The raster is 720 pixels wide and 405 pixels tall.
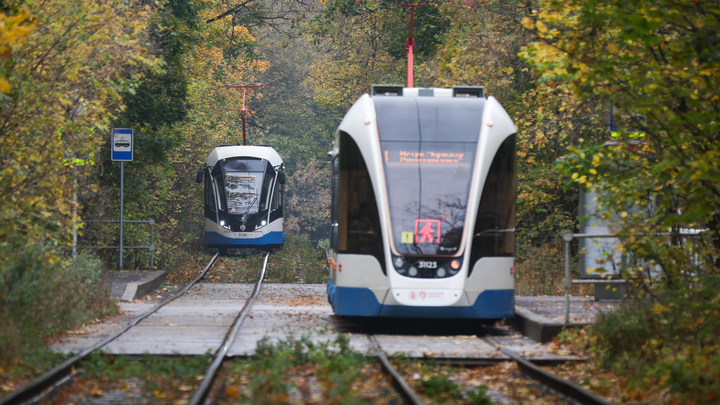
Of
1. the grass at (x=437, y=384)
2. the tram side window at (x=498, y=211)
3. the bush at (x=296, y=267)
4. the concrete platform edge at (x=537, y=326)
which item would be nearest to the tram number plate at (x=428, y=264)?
the tram side window at (x=498, y=211)

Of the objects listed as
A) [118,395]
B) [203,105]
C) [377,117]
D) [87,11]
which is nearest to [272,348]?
[118,395]

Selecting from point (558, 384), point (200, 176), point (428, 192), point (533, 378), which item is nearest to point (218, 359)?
point (533, 378)

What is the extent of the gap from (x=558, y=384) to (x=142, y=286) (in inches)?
430

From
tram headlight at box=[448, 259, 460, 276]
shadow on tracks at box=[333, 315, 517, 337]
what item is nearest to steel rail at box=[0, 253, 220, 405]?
shadow on tracks at box=[333, 315, 517, 337]

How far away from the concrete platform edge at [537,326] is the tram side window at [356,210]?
7.20ft

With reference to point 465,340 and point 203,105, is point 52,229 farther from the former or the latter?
point 203,105

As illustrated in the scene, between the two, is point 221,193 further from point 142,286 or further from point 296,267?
point 142,286

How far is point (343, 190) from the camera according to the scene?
1141cm

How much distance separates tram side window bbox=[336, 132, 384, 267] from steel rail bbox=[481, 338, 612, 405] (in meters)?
2.55

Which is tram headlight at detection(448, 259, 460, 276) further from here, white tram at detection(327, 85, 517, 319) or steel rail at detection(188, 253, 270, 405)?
steel rail at detection(188, 253, 270, 405)

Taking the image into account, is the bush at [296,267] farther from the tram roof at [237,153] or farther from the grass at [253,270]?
the tram roof at [237,153]

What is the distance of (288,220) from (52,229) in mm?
48610

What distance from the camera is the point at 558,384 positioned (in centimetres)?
740

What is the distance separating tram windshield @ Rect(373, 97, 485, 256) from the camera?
11.1 m
